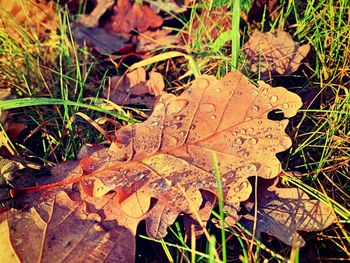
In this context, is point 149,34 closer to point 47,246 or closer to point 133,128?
point 133,128

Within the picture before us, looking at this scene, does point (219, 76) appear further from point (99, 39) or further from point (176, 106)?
point (99, 39)

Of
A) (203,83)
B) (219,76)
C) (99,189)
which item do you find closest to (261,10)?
(219,76)

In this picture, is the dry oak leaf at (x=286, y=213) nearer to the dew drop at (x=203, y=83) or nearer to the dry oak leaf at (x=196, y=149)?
the dry oak leaf at (x=196, y=149)

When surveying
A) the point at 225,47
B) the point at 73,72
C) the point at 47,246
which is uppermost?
the point at 225,47

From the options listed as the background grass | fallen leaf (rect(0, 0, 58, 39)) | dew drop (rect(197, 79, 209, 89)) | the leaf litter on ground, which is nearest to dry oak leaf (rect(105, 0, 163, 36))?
the leaf litter on ground

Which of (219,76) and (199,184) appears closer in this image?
(199,184)

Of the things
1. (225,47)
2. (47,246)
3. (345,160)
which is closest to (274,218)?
(345,160)
